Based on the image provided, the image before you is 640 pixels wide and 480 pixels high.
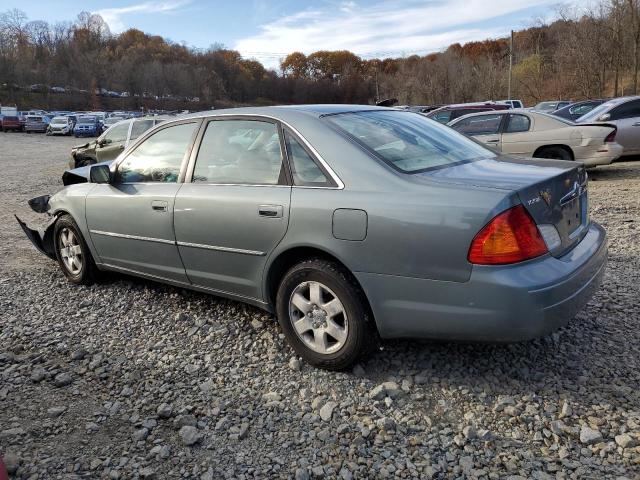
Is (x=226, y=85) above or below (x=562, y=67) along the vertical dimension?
above

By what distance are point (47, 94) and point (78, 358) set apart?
3527 inches

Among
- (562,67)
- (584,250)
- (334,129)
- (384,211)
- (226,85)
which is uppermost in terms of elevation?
(226,85)

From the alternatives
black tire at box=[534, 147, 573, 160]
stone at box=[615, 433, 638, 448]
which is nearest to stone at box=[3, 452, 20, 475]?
stone at box=[615, 433, 638, 448]

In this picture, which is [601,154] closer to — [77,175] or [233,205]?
[233,205]

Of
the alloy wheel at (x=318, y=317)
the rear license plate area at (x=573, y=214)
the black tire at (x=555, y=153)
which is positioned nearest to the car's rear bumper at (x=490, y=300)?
the rear license plate area at (x=573, y=214)

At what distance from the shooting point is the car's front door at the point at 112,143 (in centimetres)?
1288

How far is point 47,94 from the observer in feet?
264

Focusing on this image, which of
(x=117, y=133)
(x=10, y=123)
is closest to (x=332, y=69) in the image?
(x=10, y=123)

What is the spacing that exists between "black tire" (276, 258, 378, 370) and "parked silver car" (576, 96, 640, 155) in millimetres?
9868

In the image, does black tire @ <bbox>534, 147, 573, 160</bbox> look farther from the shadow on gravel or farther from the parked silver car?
the parked silver car

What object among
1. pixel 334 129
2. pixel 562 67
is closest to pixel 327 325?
pixel 334 129

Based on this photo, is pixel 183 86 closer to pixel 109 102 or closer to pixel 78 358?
pixel 109 102

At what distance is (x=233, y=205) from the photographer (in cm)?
347

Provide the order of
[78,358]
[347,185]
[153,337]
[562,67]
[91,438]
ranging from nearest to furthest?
[91,438]
[347,185]
[78,358]
[153,337]
[562,67]
